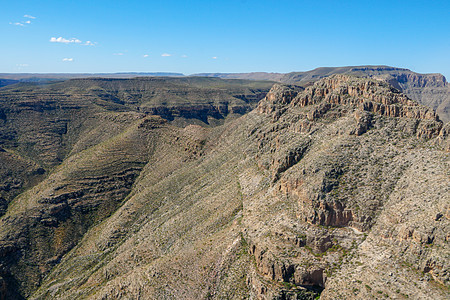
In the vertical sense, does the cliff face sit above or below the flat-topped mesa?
below

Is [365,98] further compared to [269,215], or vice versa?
[365,98]

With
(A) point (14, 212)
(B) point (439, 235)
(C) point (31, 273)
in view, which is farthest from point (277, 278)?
(A) point (14, 212)

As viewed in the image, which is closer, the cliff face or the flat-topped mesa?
the cliff face

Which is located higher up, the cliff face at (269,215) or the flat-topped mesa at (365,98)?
the flat-topped mesa at (365,98)

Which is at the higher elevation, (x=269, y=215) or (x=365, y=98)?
(x=365, y=98)

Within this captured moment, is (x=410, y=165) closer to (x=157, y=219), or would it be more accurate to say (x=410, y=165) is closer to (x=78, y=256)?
(x=157, y=219)
